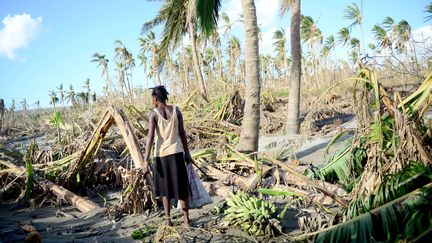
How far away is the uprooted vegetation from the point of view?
3088 mm

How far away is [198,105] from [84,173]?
23.0 feet

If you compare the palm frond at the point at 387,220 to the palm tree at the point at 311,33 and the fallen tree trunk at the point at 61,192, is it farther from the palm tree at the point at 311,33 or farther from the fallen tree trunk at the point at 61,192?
the palm tree at the point at 311,33

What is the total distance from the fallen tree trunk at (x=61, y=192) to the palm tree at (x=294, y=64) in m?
6.55

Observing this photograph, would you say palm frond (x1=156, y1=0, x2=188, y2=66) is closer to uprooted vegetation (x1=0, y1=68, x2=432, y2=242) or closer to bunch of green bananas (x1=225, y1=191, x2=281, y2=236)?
uprooted vegetation (x1=0, y1=68, x2=432, y2=242)

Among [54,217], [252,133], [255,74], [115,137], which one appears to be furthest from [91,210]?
[255,74]

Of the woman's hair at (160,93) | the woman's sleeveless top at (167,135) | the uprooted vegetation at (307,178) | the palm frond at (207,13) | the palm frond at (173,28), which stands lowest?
the uprooted vegetation at (307,178)

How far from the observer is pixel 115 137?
310 inches

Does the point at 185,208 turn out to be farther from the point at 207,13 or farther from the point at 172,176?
the point at 207,13

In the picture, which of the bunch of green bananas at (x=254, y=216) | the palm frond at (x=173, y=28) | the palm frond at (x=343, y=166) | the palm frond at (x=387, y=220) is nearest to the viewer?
the palm frond at (x=387, y=220)

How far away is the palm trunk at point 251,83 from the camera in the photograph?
6.83m

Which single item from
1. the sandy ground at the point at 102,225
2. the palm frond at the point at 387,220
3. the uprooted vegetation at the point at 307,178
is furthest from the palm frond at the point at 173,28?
the palm frond at the point at 387,220

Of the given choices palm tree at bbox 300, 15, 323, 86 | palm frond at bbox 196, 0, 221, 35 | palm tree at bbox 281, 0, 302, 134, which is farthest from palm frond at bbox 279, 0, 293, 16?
palm tree at bbox 300, 15, 323, 86

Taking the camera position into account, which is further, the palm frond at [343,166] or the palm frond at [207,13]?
the palm frond at [207,13]

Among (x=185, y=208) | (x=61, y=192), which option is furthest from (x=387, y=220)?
(x=61, y=192)
